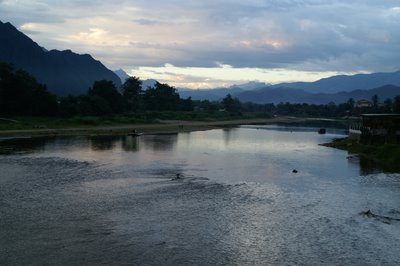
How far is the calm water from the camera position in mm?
17656

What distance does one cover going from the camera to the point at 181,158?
47750 millimetres

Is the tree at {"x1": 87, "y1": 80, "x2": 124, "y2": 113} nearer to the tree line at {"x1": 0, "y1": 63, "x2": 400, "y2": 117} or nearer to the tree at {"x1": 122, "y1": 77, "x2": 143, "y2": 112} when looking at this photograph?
the tree line at {"x1": 0, "y1": 63, "x2": 400, "y2": 117}

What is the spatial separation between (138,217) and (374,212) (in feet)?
42.1

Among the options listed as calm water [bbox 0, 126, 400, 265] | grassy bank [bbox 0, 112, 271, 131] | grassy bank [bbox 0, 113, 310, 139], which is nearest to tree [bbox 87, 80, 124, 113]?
grassy bank [bbox 0, 112, 271, 131]

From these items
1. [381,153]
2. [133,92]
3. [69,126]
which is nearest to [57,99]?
[69,126]

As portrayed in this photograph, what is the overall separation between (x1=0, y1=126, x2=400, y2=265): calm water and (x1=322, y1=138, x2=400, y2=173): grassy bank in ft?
8.22

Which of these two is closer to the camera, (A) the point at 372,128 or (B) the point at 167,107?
(A) the point at 372,128

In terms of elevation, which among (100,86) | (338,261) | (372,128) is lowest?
(338,261)

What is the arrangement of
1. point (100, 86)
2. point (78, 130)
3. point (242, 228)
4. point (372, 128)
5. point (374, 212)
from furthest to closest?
point (100, 86), point (78, 130), point (372, 128), point (374, 212), point (242, 228)

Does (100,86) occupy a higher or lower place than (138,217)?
higher

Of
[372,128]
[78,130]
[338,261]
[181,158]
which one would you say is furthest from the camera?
[78,130]

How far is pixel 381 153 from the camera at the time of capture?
48.2 m

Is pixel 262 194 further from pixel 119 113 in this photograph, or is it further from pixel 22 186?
pixel 119 113

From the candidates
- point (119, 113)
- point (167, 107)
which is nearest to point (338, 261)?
point (119, 113)
